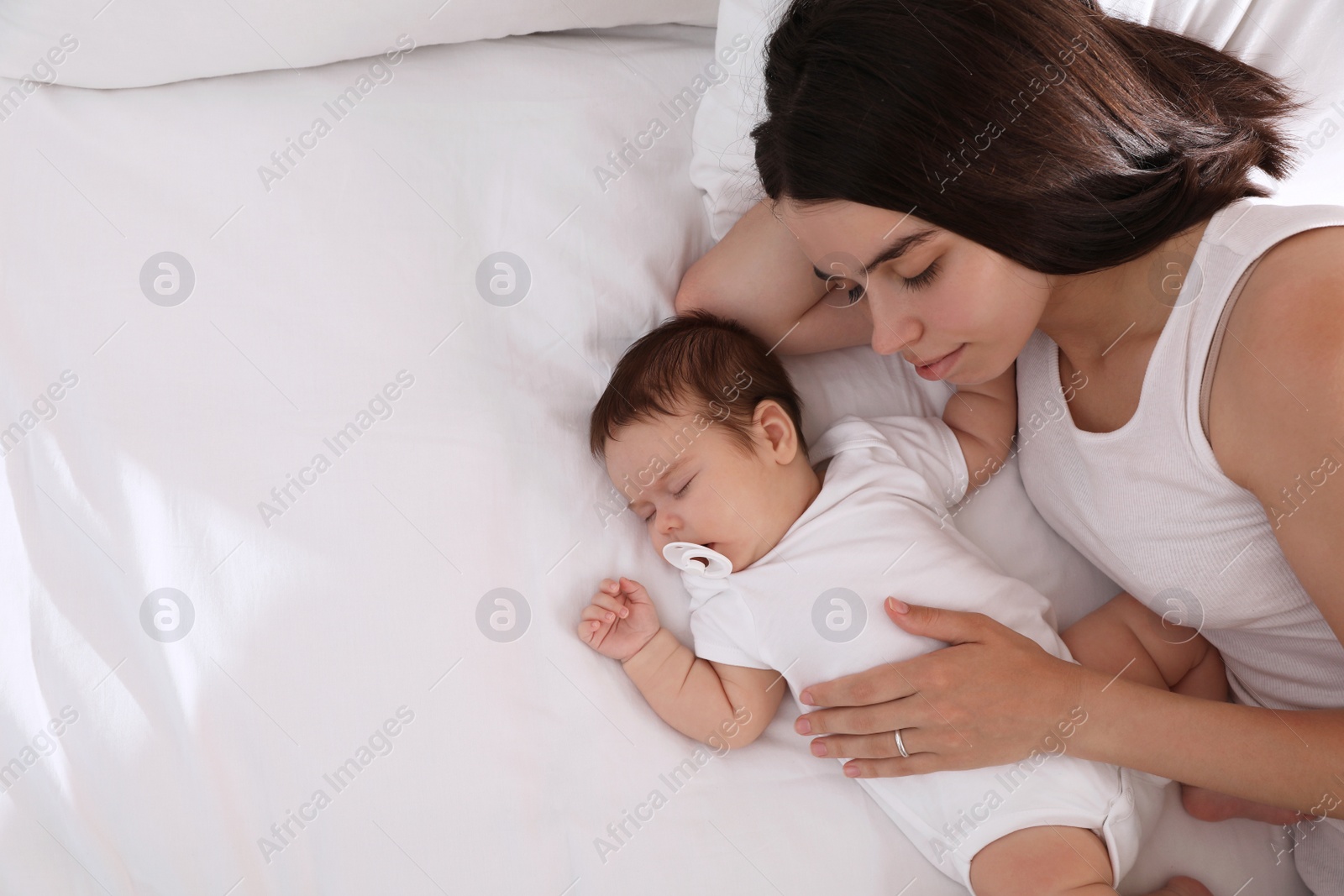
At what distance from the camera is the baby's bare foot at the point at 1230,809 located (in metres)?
1.37

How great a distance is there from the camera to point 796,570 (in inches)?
57.2

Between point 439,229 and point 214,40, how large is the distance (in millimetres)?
504

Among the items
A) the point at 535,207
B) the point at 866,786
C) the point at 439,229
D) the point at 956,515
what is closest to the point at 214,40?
the point at 439,229

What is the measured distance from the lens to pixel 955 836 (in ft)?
4.22

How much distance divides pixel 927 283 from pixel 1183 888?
0.97 metres

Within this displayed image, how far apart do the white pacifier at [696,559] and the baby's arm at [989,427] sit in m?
0.48

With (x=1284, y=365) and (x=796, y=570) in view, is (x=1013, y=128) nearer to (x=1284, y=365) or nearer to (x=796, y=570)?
(x=1284, y=365)

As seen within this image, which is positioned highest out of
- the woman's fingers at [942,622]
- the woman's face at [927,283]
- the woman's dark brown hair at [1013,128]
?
the woman's dark brown hair at [1013,128]

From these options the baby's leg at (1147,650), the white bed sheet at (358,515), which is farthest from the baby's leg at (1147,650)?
the white bed sheet at (358,515)

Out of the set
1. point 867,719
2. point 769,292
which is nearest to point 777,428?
point 769,292

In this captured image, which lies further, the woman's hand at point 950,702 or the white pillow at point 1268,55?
the white pillow at point 1268,55

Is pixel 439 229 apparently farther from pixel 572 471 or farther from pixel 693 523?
pixel 693 523

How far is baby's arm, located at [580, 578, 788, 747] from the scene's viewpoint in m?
1.41

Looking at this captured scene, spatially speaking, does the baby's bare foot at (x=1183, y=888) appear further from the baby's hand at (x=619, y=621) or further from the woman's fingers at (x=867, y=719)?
the baby's hand at (x=619, y=621)
